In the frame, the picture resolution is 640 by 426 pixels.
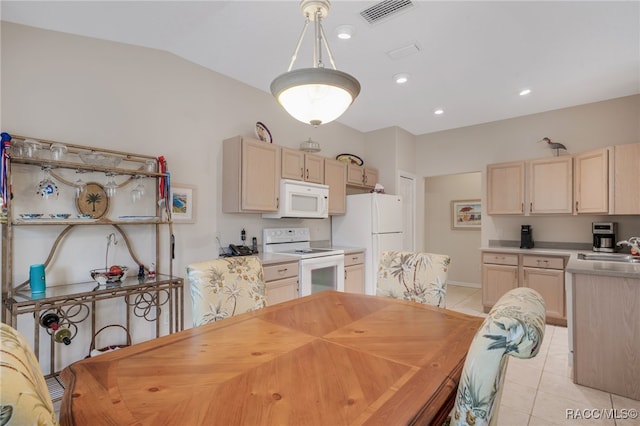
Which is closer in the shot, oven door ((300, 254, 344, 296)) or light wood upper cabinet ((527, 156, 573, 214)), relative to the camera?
oven door ((300, 254, 344, 296))

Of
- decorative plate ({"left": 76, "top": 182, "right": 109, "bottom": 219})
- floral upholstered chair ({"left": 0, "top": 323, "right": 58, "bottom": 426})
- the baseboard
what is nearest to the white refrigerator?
the baseboard

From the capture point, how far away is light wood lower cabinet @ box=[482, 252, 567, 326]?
363 centimetres

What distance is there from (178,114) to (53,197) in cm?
121

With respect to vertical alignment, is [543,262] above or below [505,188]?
below

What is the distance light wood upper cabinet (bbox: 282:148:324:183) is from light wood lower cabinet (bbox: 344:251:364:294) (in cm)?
106

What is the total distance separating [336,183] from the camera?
427 centimetres

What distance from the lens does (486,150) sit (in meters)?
4.76

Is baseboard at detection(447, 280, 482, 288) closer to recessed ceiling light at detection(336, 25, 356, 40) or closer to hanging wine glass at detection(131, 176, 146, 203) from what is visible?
recessed ceiling light at detection(336, 25, 356, 40)

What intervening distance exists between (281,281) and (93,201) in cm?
168

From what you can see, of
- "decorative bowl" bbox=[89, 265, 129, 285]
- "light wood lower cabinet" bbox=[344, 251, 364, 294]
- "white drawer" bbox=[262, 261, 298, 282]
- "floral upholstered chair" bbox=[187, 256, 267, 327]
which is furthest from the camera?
"light wood lower cabinet" bbox=[344, 251, 364, 294]

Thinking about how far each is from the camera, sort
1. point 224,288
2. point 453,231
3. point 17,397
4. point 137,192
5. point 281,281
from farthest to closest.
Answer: point 453,231 → point 281,281 → point 137,192 → point 224,288 → point 17,397

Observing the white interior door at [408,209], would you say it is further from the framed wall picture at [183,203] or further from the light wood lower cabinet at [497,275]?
the framed wall picture at [183,203]

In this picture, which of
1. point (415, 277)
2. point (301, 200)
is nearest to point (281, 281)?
point (301, 200)

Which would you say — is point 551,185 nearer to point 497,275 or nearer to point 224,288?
point 497,275
